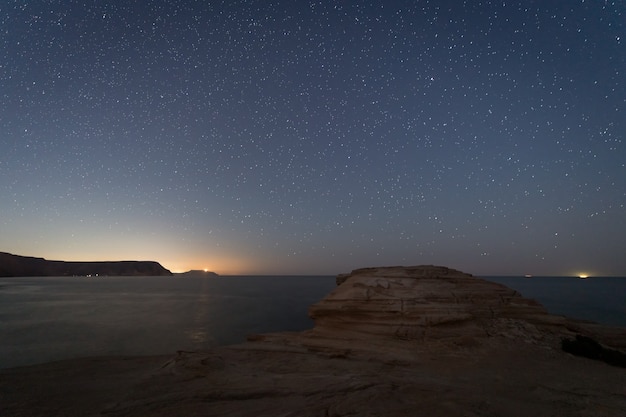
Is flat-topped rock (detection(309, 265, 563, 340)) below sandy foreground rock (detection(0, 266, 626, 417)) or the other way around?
the other way around

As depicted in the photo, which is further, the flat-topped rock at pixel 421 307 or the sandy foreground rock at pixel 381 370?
the flat-topped rock at pixel 421 307

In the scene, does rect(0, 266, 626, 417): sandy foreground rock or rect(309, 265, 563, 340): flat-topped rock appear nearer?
rect(0, 266, 626, 417): sandy foreground rock

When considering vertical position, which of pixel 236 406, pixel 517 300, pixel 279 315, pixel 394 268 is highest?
pixel 394 268

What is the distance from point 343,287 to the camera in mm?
24016

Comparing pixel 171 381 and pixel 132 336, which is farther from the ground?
pixel 171 381

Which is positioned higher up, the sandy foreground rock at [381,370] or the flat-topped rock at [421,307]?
the flat-topped rock at [421,307]

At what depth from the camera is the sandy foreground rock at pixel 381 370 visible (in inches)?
380

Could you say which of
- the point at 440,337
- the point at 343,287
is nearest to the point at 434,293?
the point at 440,337

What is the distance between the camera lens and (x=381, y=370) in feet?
45.0

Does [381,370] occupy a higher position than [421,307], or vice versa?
[421,307]

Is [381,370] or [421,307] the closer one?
[381,370]

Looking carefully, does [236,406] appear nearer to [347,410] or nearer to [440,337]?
[347,410]

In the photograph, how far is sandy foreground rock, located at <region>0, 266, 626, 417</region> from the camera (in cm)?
964

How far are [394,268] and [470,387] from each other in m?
12.9
